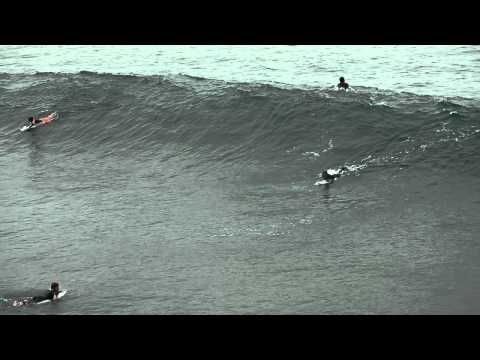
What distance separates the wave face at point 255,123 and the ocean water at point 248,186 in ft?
0.48

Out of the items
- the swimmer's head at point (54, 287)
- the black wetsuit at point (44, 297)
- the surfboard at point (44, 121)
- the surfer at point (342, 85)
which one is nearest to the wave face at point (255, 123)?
the surfer at point (342, 85)

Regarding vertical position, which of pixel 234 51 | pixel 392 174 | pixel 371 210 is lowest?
pixel 371 210

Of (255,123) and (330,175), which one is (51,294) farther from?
(255,123)

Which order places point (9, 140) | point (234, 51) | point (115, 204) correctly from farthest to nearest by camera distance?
point (234, 51)
point (9, 140)
point (115, 204)

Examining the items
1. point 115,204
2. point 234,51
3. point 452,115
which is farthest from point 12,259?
point 234,51

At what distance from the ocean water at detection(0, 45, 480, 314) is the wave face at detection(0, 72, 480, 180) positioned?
145mm

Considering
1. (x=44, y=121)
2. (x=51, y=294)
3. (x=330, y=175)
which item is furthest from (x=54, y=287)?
(x=44, y=121)

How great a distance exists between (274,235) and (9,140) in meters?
23.5

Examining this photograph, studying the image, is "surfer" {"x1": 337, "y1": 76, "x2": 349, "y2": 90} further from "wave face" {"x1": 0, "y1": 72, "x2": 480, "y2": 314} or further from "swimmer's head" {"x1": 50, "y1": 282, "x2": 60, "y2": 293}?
"swimmer's head" {"x1": 50, "y1": 282, "x2": 60, "y2": 293}

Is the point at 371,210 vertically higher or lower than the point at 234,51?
lower

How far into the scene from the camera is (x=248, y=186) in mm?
33281

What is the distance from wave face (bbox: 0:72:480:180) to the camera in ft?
120

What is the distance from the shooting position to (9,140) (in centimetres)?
4419

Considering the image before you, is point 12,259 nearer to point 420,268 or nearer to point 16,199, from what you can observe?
point 16,199
